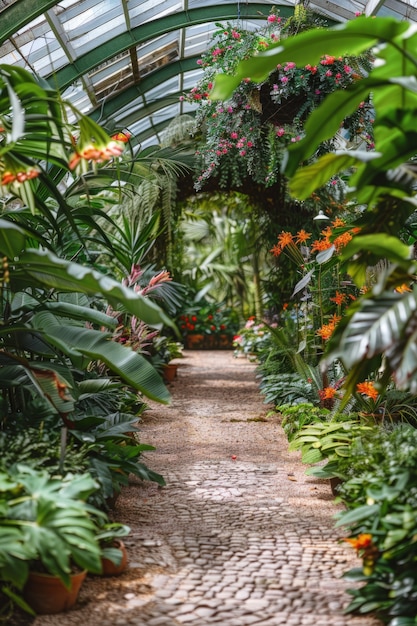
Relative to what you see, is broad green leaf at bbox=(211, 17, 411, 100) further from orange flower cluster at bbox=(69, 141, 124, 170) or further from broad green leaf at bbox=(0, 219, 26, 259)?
broad green leaf at bbox=(0, 219, 26, 259)

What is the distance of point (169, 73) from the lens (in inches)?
349

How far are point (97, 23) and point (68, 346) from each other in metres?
5.16

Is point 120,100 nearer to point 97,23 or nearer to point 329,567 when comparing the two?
point 97,23

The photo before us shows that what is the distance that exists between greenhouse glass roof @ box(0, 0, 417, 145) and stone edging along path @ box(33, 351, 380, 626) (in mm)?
2679

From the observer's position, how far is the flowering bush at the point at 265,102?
4.82 m

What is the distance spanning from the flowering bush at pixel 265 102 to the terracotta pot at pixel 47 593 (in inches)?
142

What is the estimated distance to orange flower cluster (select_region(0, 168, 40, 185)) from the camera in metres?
2.63

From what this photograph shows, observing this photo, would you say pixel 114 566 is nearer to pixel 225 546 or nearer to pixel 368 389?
pixel 225 546

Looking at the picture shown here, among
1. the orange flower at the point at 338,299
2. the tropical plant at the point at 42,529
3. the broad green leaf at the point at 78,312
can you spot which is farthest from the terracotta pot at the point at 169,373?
the tropical plant at the point at 42,529

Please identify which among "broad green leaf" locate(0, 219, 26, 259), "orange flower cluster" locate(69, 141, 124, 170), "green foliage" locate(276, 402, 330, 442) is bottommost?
"green foliage" locate(276, 402, 330, 442)

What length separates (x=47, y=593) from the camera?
2.19m

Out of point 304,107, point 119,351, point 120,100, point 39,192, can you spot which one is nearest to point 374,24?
point 119,351

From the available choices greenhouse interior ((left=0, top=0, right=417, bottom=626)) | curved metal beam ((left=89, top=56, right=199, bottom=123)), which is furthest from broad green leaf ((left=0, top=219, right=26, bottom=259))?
curved metal beam ((left=89, top=56, right=199, bottom=123))

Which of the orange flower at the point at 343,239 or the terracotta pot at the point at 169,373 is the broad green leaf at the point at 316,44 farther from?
the terracotta pot at the point at 169,373
